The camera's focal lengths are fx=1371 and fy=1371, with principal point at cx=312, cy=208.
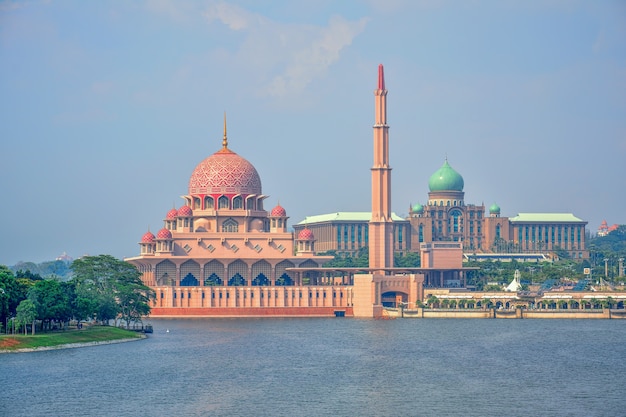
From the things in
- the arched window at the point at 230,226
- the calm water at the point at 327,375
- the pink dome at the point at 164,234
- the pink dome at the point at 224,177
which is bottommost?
the calm water at the point at 327,375

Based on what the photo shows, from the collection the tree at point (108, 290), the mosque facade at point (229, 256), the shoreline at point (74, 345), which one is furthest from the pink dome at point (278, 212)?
the shoreline at point (74, 345)

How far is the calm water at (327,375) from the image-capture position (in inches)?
2963

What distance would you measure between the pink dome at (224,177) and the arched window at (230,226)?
3.82 meters

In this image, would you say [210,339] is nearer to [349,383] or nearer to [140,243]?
[349,383]

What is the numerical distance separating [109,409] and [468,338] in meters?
57.0

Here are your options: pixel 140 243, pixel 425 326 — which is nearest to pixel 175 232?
pixel 140 243

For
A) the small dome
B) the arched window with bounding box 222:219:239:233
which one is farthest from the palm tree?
the arched window with bounding box 222:219:239:233

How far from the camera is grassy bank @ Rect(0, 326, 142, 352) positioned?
100 meters

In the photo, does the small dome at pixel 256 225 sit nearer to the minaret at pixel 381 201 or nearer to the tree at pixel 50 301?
the minaret at pixel 381 201

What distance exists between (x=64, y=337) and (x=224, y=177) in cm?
6938

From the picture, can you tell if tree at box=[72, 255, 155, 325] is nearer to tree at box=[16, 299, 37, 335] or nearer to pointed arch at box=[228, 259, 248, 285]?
tree at box=[16, 299, 37, 335]

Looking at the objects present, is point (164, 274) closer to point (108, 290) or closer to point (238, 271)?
point (238, 271)

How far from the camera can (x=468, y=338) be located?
125250 millimetres

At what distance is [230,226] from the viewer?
175500 millimetres
